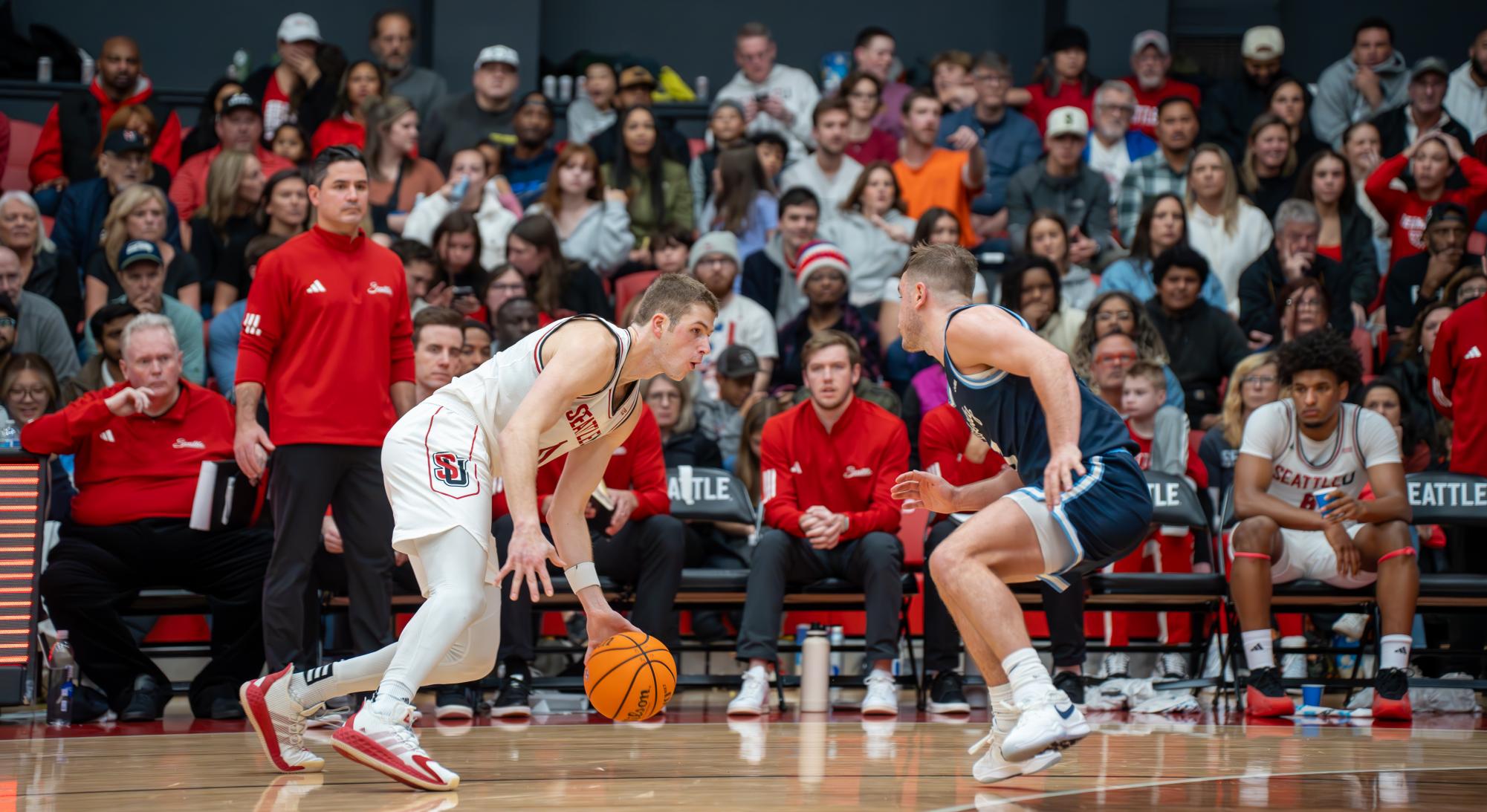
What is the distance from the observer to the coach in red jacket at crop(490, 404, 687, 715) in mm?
6750

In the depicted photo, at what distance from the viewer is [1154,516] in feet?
23.9

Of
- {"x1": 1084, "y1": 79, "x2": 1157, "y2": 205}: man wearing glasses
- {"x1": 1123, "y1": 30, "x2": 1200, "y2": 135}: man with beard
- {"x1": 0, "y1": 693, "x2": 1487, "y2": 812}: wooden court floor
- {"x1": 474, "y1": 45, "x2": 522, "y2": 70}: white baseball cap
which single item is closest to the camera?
{"x1": 0, "y1": 693, "x2": 1487, "y2": 812}: wooden court floor

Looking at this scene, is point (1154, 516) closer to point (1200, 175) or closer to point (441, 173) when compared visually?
point (1200, 175)

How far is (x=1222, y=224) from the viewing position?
10055mm

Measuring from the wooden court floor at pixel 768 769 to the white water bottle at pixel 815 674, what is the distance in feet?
1.50

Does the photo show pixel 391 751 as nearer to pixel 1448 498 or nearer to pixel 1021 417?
pixel 1021 417

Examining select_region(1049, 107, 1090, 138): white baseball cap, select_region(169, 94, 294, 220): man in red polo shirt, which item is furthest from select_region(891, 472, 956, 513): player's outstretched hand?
select_region(169, 94, 294, 220): man in red polo shirt

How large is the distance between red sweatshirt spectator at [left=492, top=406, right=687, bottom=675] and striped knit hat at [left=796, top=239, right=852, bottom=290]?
204 centimetres

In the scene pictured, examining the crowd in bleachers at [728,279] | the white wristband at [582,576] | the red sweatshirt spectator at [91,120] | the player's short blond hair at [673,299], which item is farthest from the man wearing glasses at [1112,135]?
the white wristband at [582,576]

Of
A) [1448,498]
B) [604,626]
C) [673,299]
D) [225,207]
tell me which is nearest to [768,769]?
[604,626]

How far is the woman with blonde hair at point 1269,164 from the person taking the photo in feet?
35.2

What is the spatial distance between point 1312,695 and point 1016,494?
297cm

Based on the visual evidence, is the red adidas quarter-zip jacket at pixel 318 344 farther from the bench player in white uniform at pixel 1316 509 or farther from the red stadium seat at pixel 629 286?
the bench player in white uniform at pixel 1316 509

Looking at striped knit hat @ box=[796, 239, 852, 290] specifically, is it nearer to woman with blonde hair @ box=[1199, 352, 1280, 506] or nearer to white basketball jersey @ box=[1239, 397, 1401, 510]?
woman with blonde hair @ box=[1199, 352, 1280, 506]
